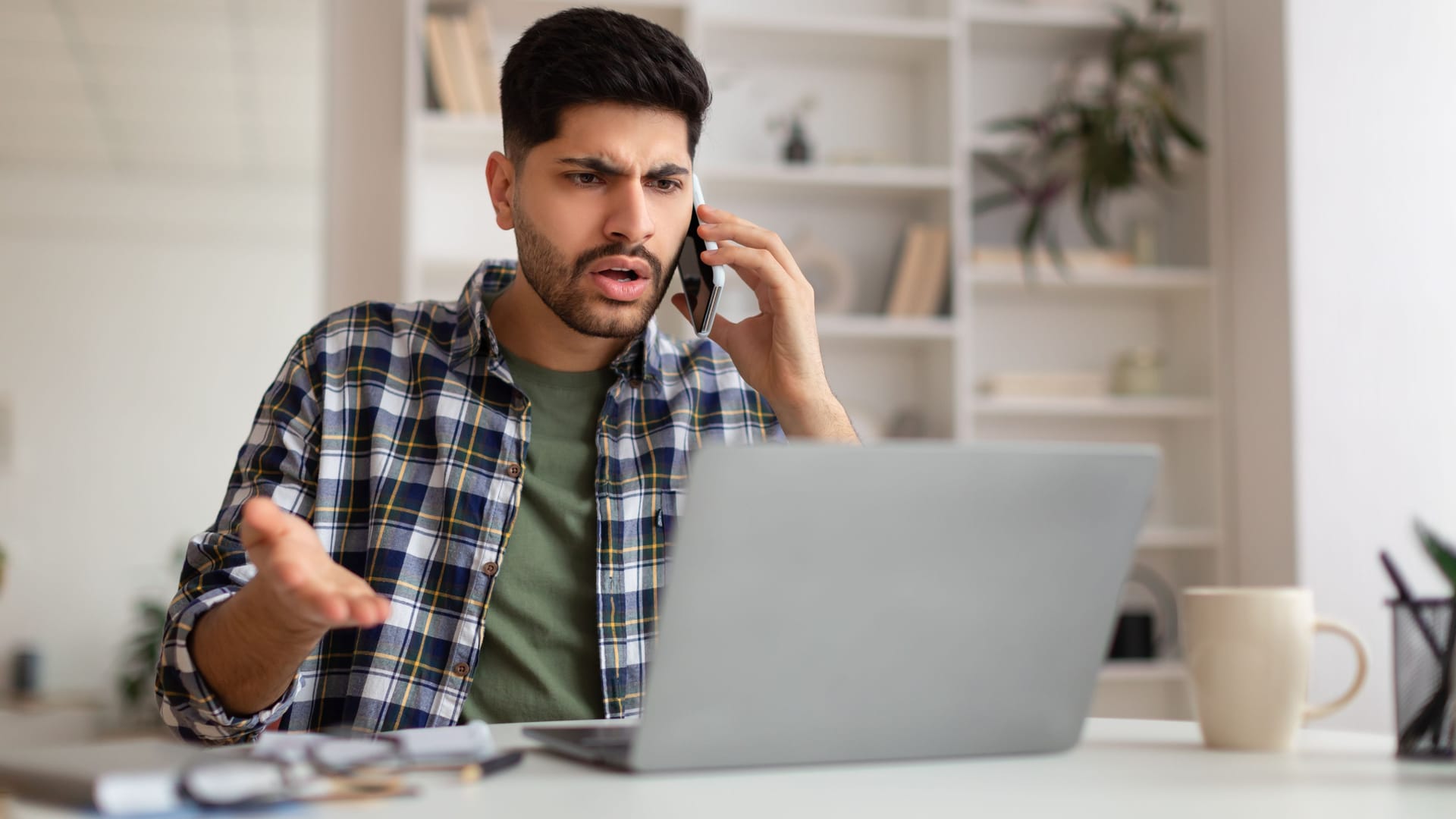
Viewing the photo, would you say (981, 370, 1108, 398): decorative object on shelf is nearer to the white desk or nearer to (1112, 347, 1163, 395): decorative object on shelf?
(1112, 347, 1163, 395): decorative object on shelf

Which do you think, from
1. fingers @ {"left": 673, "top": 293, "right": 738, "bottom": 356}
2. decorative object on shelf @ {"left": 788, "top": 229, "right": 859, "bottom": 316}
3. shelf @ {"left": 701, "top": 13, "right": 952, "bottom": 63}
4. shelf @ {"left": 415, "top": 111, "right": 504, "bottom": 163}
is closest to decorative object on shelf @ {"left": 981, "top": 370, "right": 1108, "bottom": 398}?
decorative object on shelf @ {"left": 788, "top": 229, "right": 859, "bottom": 316}

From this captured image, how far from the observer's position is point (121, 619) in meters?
6.62

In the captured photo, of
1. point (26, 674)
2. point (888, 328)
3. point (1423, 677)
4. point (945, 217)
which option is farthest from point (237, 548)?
point (26, 674)

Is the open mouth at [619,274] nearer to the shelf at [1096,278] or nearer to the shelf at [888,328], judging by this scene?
the shelf at [888,328]

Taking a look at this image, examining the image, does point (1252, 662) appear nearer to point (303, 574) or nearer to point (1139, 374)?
point (303, 574)

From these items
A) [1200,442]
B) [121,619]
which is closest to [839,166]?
[1200,442]

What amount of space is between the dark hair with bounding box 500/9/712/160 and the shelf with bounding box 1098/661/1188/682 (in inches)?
84.4

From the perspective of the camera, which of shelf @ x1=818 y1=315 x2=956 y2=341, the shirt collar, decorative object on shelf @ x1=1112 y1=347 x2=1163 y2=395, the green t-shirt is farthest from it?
decorative object on shelf @ x1=1112 y1=347 x2=1163 y2=395

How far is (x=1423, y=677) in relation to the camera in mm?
799

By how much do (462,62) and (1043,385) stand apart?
5.35 ft

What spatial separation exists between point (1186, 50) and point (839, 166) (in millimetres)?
963

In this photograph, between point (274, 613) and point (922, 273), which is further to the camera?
point (922, 273)

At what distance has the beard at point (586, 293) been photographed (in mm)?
1377

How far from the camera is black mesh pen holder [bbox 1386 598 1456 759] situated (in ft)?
2.57
